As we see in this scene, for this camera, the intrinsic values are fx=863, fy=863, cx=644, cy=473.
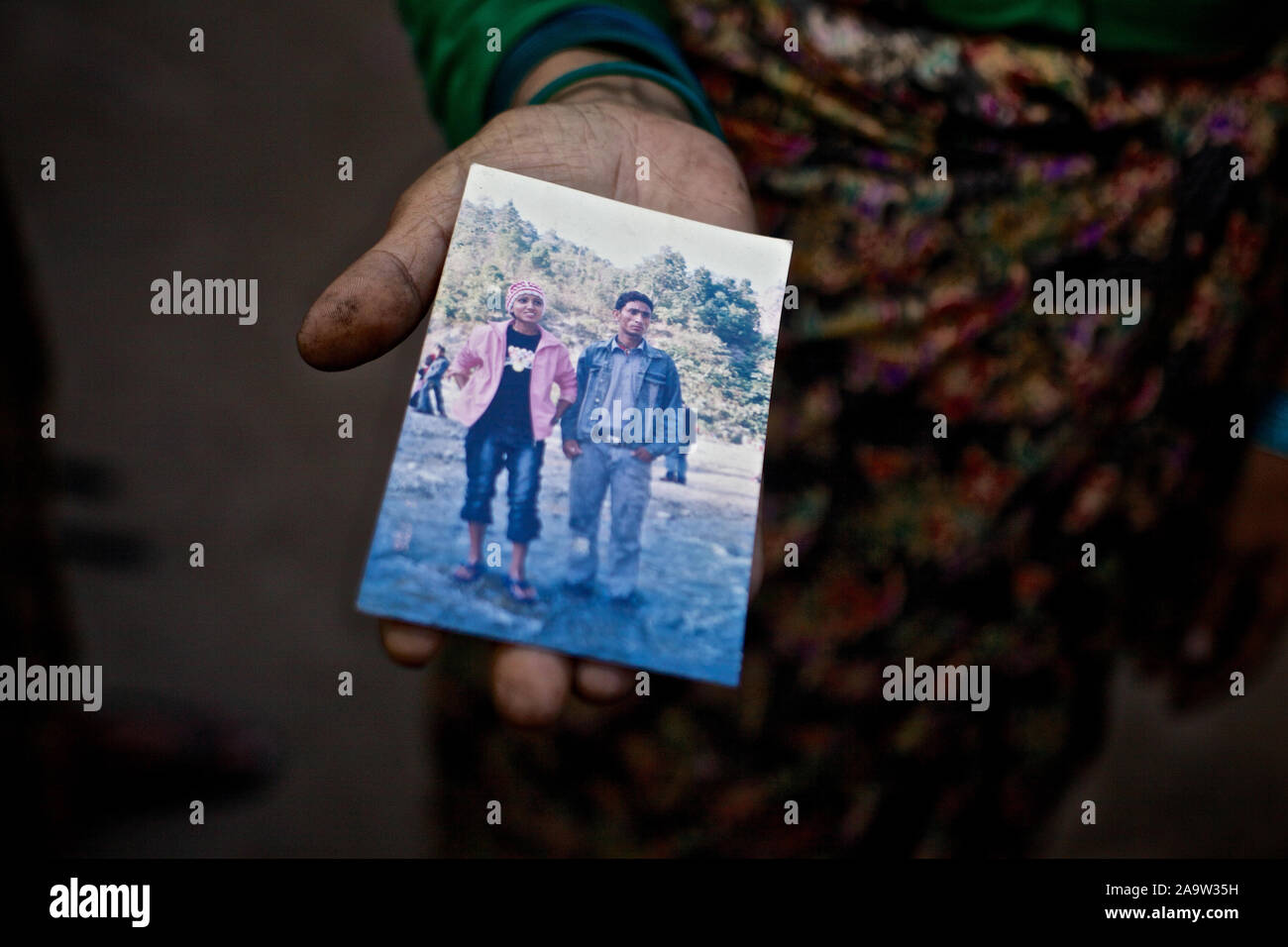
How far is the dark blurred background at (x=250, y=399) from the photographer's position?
2012 mm

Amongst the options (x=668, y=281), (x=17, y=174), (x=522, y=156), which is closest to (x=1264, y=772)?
(x=668, y=281)

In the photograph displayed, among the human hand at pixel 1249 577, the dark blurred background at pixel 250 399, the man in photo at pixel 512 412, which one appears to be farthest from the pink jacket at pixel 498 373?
the dark blurred background at pixel 250 399

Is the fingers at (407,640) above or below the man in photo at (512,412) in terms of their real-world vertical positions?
below

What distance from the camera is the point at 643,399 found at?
0.84 meters

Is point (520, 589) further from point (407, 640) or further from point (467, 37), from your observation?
point (467, 37)

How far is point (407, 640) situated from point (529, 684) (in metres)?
0.11

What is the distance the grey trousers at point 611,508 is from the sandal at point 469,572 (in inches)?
3.2

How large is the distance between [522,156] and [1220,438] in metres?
0.96

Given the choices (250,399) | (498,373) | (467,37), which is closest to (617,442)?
(498,373)

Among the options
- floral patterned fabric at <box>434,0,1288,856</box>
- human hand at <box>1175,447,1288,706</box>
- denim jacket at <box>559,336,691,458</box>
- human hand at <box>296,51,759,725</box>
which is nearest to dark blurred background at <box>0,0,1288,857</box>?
human hand at <box>1175,447,1288,706</box>

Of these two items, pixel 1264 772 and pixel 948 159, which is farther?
pixel 1264 772

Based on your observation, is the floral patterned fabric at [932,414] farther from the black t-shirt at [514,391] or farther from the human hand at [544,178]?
the black t-shirt at [514,391]

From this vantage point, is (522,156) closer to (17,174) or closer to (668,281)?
(668,281)

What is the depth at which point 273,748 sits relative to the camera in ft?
6.29
